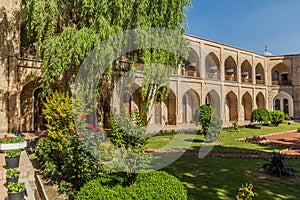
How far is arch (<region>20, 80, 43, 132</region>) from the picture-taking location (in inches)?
540

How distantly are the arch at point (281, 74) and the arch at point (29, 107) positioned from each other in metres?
28.3

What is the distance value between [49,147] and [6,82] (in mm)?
6027

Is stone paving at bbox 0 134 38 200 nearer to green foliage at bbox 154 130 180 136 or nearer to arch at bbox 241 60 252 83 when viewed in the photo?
green foliage at bbox 154 130 180 136

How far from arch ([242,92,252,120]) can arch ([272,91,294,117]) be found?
4534 millimetres

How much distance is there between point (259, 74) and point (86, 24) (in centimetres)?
2669

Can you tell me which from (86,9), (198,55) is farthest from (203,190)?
(198,55)

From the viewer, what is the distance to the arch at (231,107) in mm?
27013

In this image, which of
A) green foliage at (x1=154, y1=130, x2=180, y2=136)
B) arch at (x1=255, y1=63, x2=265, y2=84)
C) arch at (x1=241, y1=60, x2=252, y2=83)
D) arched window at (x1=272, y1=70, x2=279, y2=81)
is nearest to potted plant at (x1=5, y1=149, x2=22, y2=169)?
green foliage at (x1=154, y1=130, x2=180, y2=136)

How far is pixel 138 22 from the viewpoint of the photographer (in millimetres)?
9734

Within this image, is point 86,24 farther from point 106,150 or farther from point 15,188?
point 15,188

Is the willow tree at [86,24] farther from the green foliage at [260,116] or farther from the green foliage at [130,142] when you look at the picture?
the green foliage at [260,116]

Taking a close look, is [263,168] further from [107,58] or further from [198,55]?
[198,55]

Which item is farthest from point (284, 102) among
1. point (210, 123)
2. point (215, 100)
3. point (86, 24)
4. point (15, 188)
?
point (15, 188)

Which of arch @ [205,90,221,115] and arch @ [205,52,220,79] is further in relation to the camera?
arch @ [205,52,220,79]
